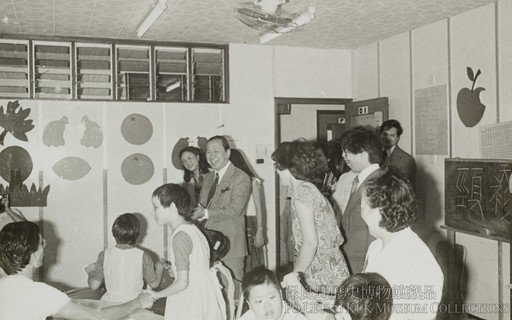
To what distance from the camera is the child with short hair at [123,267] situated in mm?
3438

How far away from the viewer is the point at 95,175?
6.09m

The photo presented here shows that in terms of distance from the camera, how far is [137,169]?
20.4 ft

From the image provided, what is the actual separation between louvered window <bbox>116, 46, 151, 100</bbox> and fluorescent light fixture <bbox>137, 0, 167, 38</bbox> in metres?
0.75

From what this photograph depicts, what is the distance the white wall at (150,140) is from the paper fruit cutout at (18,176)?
7 centimetres

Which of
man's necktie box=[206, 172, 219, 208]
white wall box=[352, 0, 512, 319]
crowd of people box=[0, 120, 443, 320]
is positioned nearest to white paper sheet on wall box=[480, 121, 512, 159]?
white wall box=[352, 0, 512, 319]

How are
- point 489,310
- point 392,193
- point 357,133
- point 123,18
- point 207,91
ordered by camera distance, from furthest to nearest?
1. point 207,91
2. point 123,18
3. point 489,310
4. point 357,133
5. point 392,193

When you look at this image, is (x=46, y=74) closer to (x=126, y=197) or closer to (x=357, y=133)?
(x=126, y=197)

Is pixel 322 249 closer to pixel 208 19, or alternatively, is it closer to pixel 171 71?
pixel 208 19

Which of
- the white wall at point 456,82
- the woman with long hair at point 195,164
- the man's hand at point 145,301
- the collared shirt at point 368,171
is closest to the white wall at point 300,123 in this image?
the white wall at point 456,82

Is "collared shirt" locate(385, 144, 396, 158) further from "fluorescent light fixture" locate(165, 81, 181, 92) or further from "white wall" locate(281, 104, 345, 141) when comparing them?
"white wall" locate(281, 104, 345, 141)

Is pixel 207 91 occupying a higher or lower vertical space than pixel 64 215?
higher

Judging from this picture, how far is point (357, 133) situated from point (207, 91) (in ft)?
12.2

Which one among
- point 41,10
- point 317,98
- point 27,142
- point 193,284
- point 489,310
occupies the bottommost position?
point 489,310

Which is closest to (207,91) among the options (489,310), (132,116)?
(132,116)
